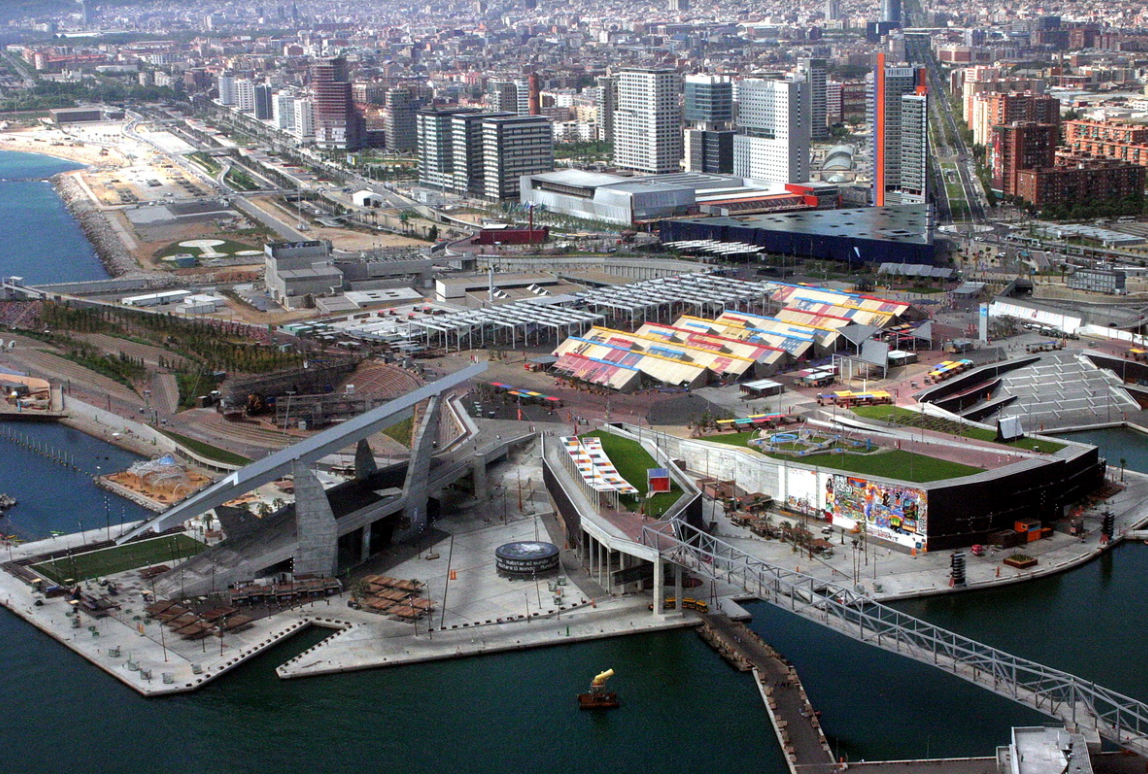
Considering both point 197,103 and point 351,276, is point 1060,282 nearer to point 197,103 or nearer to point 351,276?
point 351,276

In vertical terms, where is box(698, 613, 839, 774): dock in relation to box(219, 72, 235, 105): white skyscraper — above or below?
below

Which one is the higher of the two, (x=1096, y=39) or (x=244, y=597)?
(x=1096, y=39)

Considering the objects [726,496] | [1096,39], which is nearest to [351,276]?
[726,496]

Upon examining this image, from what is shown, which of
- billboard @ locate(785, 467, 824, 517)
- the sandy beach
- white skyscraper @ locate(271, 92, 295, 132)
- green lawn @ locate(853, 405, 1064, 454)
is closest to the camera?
billboard @ locate(785, 467, 824, 517)

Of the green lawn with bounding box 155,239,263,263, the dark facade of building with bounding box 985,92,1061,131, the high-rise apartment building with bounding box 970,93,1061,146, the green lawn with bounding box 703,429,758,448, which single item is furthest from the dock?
the dark facade of building with bounding box 985,92,1061,131

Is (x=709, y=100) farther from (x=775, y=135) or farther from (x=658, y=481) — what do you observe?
(x=658, y=481)

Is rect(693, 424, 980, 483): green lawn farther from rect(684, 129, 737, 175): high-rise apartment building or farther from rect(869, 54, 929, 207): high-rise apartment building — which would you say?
rect(684, 129, 737, 175): high-rise apartment building
